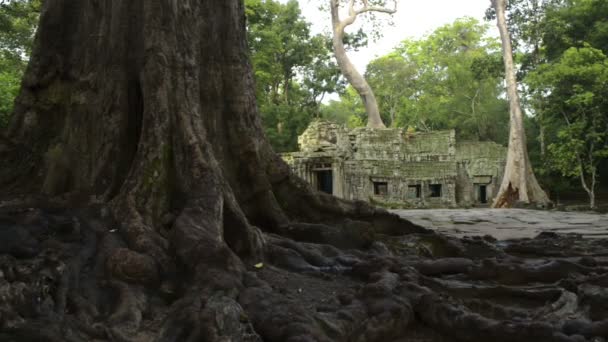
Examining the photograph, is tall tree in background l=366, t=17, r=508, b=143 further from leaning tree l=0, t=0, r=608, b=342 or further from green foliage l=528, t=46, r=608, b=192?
leaning tree l=0, t=0, r=608, b=342

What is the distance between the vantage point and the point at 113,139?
426 centimetres

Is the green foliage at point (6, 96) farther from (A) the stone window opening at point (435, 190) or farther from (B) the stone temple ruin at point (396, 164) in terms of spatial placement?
(A) the stone window opening at point (435, 190)

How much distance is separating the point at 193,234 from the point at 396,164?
25.5 meters

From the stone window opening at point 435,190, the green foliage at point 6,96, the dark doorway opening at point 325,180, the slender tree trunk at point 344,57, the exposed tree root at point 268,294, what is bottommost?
the exposed tree root at point 268,294

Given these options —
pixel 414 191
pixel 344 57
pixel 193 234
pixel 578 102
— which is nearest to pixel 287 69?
pixel 344 57

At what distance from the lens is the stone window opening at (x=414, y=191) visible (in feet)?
94.1

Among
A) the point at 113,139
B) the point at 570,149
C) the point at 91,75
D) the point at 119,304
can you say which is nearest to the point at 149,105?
the point at 113,139

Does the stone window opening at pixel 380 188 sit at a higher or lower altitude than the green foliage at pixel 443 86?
lower

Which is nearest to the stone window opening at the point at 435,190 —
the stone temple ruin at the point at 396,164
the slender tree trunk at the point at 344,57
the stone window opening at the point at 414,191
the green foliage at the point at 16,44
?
the stone temple ruin at the point at 396,164

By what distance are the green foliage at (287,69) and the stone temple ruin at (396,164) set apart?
5624mm

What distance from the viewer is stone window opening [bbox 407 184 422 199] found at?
94.1 feet

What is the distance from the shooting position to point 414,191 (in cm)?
2916

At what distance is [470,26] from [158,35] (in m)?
42.0

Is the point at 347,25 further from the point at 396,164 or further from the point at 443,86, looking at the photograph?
the point at 443,86
